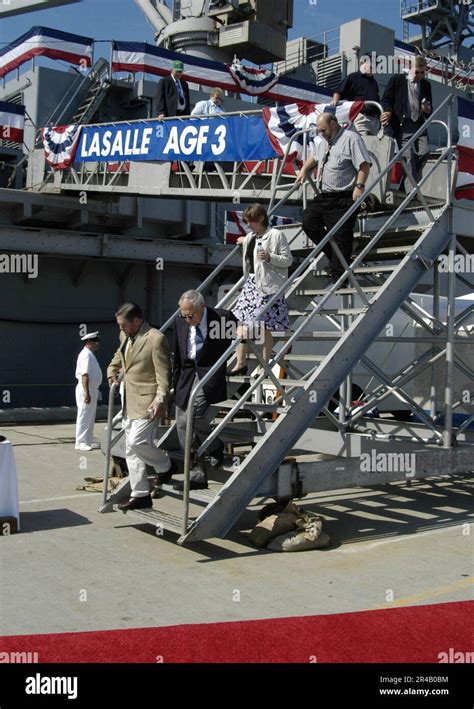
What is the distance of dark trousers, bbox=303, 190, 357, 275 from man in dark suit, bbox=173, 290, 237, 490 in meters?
1.81

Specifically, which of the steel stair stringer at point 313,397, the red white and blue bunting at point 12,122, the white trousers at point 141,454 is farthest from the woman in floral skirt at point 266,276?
the red white and blue bunting at point 12,122

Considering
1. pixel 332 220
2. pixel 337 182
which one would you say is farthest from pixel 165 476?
pixel 337 182

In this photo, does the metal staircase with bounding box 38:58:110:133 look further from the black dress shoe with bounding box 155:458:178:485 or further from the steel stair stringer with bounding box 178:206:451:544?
the black dress shoe with bounding box 155:458:178:485

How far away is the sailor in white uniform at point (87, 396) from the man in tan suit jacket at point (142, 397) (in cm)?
532

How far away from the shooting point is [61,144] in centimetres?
1557

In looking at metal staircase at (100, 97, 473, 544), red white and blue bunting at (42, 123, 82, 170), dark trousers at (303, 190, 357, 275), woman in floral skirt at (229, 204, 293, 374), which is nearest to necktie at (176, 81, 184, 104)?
red white and blue bunting at (42, 123, 82, 170)

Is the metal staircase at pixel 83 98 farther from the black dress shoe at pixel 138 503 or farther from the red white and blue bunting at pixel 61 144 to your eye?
the black dress shoe at pixel 138 503

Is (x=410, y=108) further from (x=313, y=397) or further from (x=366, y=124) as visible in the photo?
(x=313, y=397)

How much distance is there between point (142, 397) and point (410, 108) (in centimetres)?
526

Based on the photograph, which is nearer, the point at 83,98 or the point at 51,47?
the point at 83,98

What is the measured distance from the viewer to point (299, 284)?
9.69 metres

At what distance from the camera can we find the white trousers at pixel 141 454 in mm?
7336
